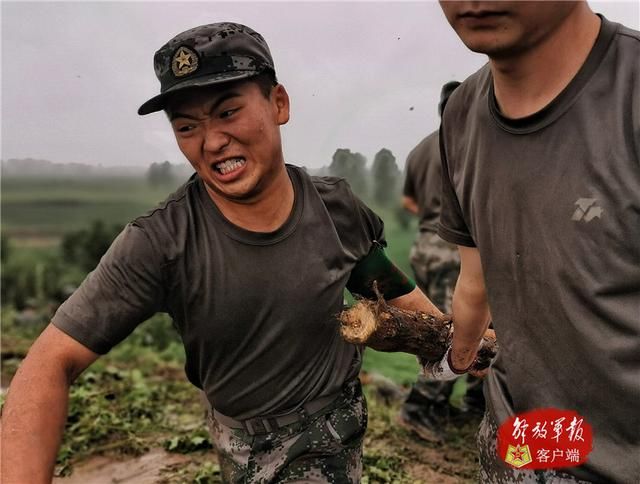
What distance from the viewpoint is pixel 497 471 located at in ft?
6.50

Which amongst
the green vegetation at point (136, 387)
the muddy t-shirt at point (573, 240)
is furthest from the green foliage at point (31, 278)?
the muddy t-shirt at point (573, 240)

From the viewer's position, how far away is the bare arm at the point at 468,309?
7.16ft

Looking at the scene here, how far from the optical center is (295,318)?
2424 mm

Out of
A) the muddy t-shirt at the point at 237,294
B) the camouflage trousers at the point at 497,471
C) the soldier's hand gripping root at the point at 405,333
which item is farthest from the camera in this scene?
the soldier's hand gripping root at the point at 405,333

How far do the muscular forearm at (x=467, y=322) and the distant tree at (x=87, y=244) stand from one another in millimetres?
6946

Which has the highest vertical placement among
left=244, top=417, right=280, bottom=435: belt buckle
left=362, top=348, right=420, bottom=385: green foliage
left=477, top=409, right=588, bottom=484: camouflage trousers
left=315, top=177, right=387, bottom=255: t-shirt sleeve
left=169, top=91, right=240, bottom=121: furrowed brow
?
left=169, top=91, right=240, bottom=121: furrowed brow

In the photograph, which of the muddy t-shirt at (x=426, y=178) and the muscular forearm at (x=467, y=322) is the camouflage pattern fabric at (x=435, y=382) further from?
the muscular forearm at (x=467, y=322)

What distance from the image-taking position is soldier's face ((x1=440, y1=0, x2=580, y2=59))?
4.80ft

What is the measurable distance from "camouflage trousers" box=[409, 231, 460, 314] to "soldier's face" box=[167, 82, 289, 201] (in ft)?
9.89

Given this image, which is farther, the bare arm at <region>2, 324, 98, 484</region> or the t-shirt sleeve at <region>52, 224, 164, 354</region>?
the t-shirt sleeve at <region>52, 224, 164, 354</region>

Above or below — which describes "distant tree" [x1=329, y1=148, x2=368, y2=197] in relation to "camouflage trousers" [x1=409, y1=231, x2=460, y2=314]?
above

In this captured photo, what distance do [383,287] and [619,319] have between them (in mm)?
1295

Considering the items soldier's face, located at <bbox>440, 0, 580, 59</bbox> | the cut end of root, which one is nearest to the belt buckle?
the cut end of root

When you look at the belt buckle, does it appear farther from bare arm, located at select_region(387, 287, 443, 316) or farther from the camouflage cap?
the camouflage cap
